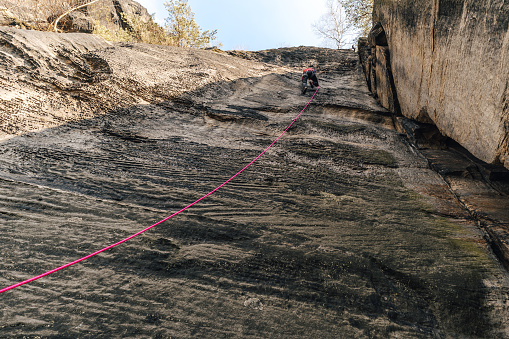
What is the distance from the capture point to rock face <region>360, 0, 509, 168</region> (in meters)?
2.11

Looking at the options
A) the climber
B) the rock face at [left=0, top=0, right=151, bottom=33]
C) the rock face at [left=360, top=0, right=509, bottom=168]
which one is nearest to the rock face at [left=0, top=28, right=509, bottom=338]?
the rock face at [left=360, top=0, right=509, bottom=168]

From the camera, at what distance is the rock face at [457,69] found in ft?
6.91

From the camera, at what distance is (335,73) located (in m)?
8.02

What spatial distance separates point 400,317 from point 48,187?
2.97 m

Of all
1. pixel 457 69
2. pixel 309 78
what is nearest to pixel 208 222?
pixel 457 69

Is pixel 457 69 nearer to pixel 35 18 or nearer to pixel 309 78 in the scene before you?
pixel 309 78

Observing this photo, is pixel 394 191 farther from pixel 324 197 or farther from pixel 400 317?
pixel 400 317

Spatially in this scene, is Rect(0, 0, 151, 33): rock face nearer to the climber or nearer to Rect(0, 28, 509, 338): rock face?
Rect(0, 28, 509, 338): rock face

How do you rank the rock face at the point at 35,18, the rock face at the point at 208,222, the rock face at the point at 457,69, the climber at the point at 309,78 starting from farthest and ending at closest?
the climber at the point at 309,78 → the rock face at the point at 35,18 → the rock face at the point at 457,69 → the rock face at the point at 208,222

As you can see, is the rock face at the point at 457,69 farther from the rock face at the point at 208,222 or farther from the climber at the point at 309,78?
the climber at the point at 309,78

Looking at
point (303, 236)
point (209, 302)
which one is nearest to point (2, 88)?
point (209, 302)

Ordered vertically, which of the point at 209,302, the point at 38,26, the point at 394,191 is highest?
the point at 38,26

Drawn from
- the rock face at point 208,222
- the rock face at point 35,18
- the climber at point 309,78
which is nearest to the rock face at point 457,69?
the rock face at point 208,222

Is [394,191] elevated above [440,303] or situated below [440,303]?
above
